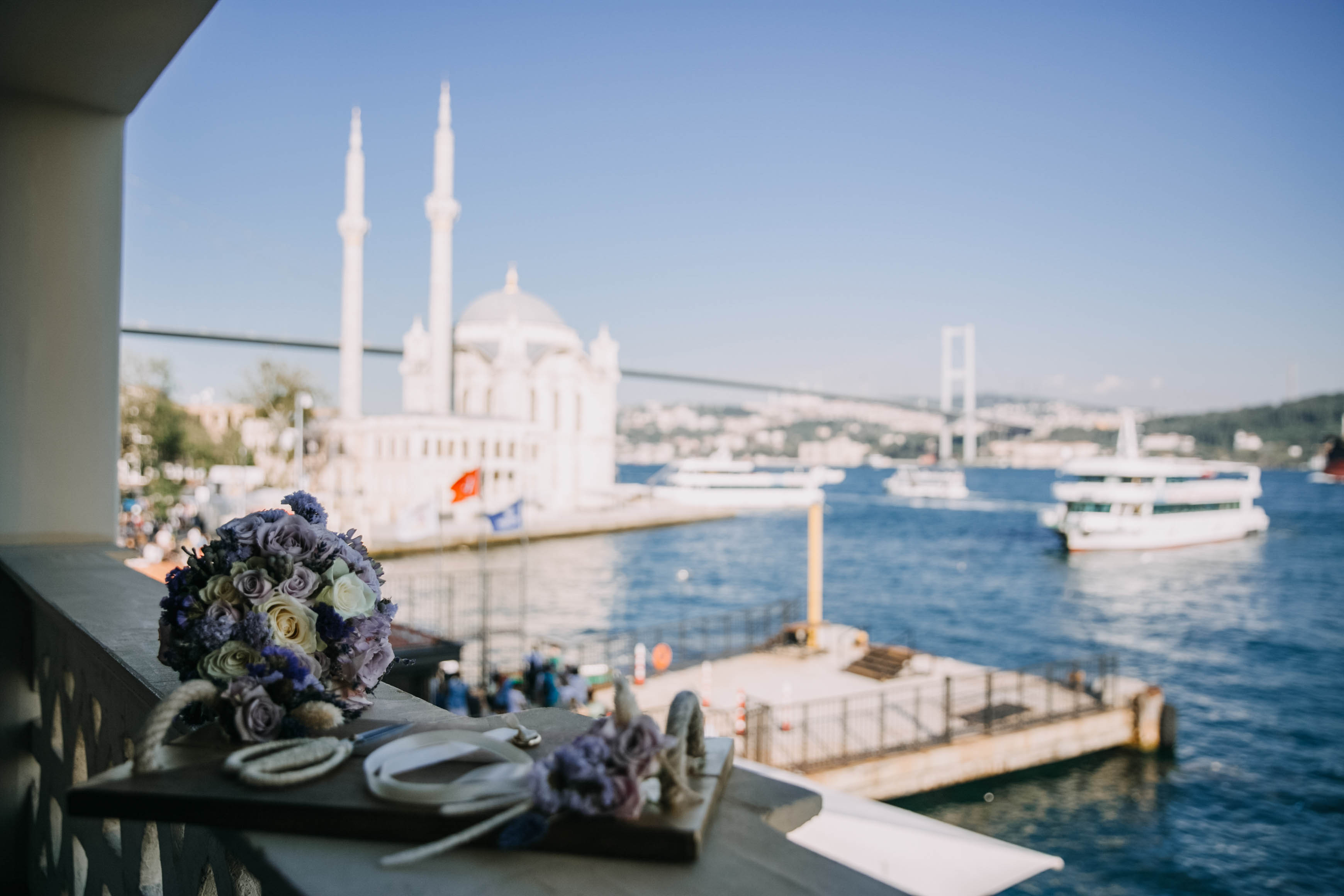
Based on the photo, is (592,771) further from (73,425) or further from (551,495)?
(551,495)

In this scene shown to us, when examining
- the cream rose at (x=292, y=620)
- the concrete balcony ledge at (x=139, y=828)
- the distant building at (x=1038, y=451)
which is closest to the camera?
the concrete balcony ledge at (x=139, y=828)

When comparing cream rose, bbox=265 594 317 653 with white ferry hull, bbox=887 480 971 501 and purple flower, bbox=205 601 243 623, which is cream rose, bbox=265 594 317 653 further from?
white ferry hull, bbox=887 480 971 501

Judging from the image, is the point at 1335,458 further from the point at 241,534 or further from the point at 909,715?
the point at 241,534

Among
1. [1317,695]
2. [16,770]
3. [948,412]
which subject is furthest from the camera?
[948,412]

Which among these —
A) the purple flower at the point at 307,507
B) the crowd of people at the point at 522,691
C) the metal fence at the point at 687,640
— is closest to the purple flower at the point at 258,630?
the purple flower at the point at 307,507

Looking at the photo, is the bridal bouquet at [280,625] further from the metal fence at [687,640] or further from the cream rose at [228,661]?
the metal fence at [687,640]

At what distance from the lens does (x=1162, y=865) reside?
10.1m

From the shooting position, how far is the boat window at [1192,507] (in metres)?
42.8

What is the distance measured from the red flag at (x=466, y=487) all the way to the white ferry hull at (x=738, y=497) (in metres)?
54.2

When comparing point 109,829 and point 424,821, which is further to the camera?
point 109,829

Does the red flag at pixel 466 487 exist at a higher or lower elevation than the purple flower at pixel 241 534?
lower

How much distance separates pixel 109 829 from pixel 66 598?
88 cm

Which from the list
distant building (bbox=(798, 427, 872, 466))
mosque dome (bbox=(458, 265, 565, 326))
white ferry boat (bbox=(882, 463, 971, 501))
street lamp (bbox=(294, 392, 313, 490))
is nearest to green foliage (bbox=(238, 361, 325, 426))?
street lamp (bbox=(294, 392, 313, 490))

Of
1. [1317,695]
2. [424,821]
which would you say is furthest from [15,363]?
[1317,695]
